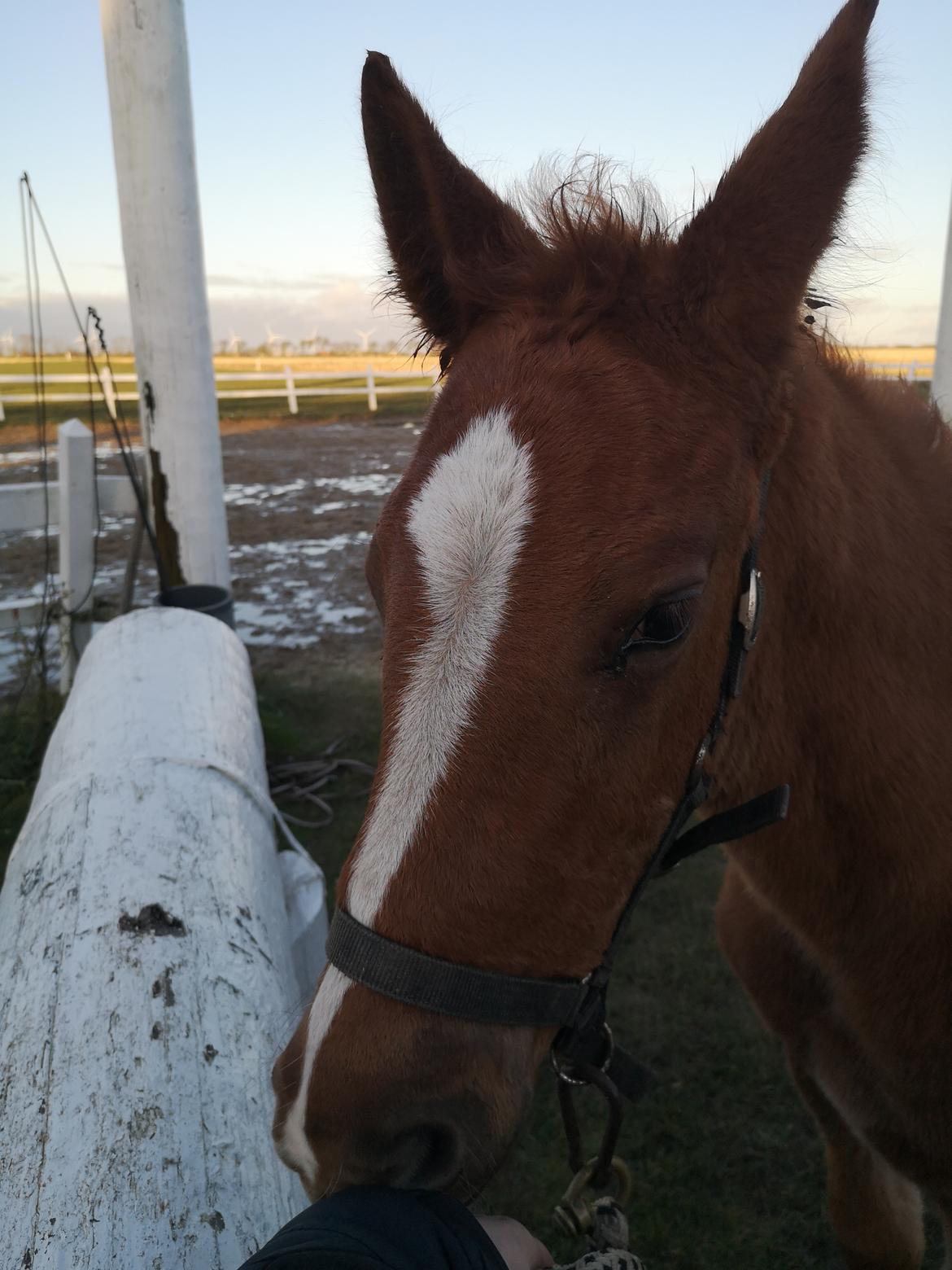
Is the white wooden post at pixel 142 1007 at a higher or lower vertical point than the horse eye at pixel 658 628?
lower

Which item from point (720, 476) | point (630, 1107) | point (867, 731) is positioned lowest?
point (630, 1107)

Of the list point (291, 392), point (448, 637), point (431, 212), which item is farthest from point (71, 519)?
point (291, 392)

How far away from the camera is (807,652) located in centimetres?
157

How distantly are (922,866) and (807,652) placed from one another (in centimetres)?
47

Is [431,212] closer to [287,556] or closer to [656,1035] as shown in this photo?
[656,1035]

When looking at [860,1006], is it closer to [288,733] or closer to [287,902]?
[287,902]

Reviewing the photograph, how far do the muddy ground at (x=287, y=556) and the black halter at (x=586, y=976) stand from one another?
6.29 feet

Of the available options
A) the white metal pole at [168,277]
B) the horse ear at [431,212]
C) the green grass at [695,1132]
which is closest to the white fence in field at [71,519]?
the white metal pole at [168,277]

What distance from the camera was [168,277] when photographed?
5.10 m

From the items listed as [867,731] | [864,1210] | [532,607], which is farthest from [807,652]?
[864,1210]

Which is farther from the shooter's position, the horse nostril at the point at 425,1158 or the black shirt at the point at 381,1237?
the horse nostril at the point at 425,1158

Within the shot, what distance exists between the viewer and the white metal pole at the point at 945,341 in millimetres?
5039

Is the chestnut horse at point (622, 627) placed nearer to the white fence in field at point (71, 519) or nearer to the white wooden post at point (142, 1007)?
the white wooden post at point (142, 1007)

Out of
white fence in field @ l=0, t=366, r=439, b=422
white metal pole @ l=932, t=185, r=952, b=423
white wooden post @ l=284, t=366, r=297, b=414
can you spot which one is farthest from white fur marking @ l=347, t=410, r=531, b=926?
white wooden post @ l=284, t=366, r=297, b=414
